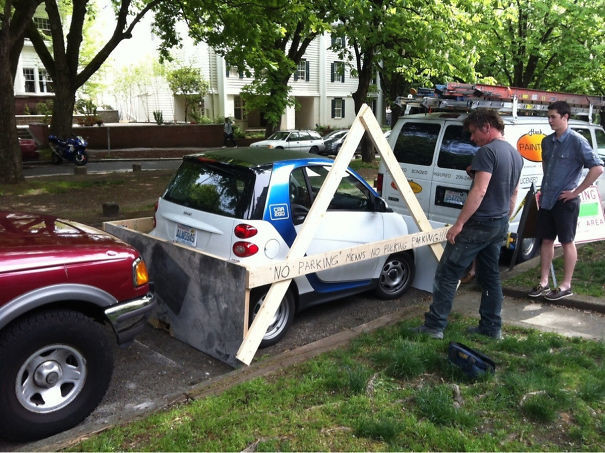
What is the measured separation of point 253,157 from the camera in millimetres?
5078

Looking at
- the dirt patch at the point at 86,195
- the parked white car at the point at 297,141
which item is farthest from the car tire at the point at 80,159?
the parked white car at the point at 297,141

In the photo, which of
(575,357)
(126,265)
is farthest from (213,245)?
(575,357)

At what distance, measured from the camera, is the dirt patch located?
10819 mm

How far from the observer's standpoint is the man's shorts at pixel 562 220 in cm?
583

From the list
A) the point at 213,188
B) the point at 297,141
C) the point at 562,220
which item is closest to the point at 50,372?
the point at 213,188

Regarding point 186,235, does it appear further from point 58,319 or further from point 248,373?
point 58,319

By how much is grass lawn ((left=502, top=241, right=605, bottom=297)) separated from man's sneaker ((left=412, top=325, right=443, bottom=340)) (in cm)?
205

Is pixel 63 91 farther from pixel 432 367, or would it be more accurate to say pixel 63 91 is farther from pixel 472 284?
pixel 432 367

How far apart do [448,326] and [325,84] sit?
39622mm

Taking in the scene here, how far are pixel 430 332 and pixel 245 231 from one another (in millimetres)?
1875

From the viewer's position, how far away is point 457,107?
688 cm

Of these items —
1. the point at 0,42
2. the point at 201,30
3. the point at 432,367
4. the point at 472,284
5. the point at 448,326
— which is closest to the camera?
the point at 432,367

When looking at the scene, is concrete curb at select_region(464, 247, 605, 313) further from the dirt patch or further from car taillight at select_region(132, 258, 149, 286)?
the dirt patch

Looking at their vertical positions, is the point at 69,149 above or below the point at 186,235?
above
